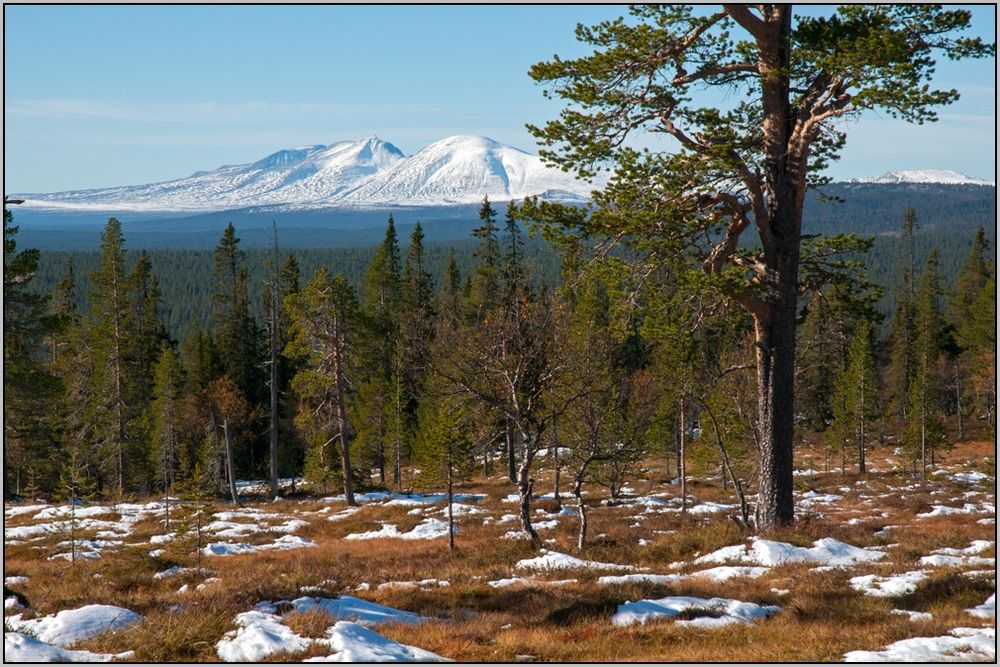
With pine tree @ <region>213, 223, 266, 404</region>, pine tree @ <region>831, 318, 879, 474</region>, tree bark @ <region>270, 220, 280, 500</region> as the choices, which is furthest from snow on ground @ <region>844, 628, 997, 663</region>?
pine tree @ <region>213, 223, 266, 404</region>

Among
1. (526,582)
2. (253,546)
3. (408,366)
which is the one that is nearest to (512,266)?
(408,366)

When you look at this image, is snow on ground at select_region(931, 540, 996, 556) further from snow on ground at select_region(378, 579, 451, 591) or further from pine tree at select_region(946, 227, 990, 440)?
pine tree at select_region(946, 227, 990, 440)

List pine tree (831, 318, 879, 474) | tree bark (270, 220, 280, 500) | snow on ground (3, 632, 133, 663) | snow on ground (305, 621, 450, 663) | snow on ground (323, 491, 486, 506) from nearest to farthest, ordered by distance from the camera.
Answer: snow on ground (3, 632, 133, 663) < snow on ground (305, 621, 450, 663) < snow on ground (323, 491, 486, 506) < tree bark (270, 220, 280, 500) < pine tree (831, 318, 879, 474)

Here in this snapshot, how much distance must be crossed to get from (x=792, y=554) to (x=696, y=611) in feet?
14.3

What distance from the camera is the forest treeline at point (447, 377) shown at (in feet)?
66.9

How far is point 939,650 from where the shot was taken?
7.09m

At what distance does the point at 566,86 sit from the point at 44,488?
52.1 metres

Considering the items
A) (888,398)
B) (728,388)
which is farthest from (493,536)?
(888,398)

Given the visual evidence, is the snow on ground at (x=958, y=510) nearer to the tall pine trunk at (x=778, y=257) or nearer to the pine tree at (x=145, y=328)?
the tall pine trunk at (x=778, y=257)

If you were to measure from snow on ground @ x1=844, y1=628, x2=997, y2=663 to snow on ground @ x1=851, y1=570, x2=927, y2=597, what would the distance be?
238cm

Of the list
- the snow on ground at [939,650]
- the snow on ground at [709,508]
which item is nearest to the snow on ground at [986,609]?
the snow on ground at [939,650]

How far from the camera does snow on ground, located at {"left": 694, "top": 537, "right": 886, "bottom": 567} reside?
41.7ft

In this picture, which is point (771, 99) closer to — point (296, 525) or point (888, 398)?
point (296, 525)

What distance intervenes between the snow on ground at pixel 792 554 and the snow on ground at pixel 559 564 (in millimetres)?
1611
